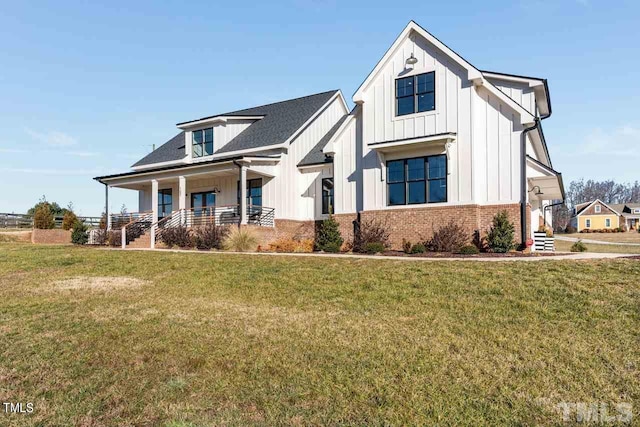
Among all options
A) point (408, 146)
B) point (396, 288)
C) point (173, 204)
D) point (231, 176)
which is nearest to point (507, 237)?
point (408, 146)

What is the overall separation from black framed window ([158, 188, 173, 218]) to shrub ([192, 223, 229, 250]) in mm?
8447

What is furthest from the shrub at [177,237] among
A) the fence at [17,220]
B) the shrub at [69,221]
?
the fence at [17,220]

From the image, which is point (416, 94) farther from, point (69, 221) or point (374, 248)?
point (69, 221)

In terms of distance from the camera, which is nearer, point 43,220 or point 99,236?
point 99,236

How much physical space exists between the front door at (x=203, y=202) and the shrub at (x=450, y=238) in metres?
13.6

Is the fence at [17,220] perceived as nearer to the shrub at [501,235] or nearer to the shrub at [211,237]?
the shrub at [211,237]

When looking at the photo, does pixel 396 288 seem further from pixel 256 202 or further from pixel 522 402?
pixel 256 202

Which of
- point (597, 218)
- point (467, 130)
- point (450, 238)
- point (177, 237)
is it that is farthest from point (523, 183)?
point (597, 218)

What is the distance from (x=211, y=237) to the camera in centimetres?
1912

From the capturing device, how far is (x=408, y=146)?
55.3ft

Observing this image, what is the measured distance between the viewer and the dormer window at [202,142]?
26156 millimetres

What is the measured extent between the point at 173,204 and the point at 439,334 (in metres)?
23.7

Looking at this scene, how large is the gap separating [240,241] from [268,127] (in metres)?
9.76

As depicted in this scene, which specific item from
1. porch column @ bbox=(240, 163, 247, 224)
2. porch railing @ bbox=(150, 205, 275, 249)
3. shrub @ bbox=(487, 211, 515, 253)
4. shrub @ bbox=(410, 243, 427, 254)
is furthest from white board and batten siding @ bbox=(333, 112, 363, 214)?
shrub @ bbox=(487, 211, 515, 253)
